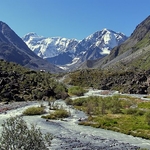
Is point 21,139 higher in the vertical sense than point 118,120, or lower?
higher

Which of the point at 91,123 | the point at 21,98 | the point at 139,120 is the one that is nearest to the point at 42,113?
the point at 91,123

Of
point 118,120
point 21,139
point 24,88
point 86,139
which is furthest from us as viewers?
point 24,88

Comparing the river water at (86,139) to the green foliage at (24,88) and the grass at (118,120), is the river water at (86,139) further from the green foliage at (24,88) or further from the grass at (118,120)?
the green foliage at (24,88)

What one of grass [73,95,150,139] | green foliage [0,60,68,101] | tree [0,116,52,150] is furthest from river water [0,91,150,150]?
green foliage [0,60,68,101]

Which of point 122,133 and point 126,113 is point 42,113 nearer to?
point 126,113

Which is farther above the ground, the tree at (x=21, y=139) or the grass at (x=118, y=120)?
the tree at (x=21, y=139)

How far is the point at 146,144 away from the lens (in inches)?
1949

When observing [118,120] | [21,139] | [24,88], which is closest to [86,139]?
[118,120]

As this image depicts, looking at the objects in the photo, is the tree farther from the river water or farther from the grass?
the grass

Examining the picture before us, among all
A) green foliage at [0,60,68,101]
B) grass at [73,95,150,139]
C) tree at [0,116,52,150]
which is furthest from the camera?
green foliage at [0,60,68,101]

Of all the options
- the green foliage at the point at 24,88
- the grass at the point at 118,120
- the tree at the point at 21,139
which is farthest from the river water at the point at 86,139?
the green foliage at the point at 24,88

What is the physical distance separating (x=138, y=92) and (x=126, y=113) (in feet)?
229

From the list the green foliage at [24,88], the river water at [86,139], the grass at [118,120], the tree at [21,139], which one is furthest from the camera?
the green foliage at [24,88]

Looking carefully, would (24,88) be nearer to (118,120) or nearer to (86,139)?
(118,120)
